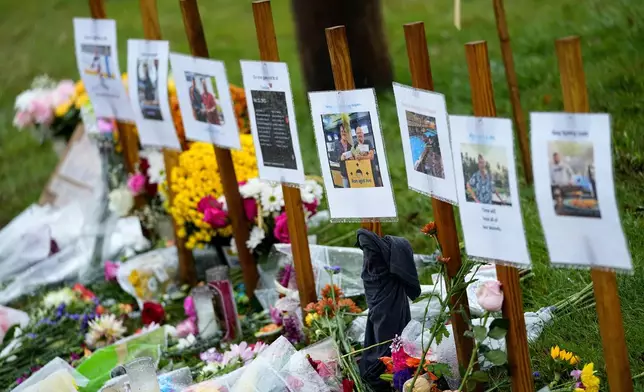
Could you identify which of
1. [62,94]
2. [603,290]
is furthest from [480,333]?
[62,94]

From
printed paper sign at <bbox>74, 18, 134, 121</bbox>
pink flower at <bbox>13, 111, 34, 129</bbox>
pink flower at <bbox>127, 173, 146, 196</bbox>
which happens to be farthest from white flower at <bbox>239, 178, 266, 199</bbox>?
pink flower at <bbox>13, 111, 34, 129</bbox>

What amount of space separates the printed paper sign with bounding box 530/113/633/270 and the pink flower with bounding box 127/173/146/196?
2.97m

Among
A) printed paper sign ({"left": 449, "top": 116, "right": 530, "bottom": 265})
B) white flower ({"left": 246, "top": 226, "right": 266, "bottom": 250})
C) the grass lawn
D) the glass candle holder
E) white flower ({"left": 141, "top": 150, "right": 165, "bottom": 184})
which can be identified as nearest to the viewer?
printed paper sign ({"left": 449, "top": 116, "right": 530, "bottom": 265})

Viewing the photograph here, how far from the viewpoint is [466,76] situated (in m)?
6.42

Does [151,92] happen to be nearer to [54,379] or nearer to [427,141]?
[54,379]

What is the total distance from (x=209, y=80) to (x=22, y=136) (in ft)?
16.5

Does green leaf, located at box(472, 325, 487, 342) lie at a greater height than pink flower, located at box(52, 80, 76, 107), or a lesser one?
lesser

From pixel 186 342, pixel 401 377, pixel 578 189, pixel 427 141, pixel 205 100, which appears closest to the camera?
pixel 578 189

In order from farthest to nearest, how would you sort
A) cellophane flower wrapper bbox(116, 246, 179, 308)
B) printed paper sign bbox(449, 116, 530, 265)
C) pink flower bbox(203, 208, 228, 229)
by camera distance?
cellophane flower wrapper bbox(116, 246, 179, 308), pink flower bbox(203, 208, 228, 229), printed paper sign bbox(449, 116, 530, 265)

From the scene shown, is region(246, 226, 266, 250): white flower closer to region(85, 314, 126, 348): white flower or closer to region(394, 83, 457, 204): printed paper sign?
region(85, 314, 126, 348): white flower

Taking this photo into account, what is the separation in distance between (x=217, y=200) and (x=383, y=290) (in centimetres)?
151

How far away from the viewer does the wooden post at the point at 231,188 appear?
3.74 m

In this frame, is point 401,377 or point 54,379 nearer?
point 401,377

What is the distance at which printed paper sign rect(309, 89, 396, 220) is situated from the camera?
2.77m
